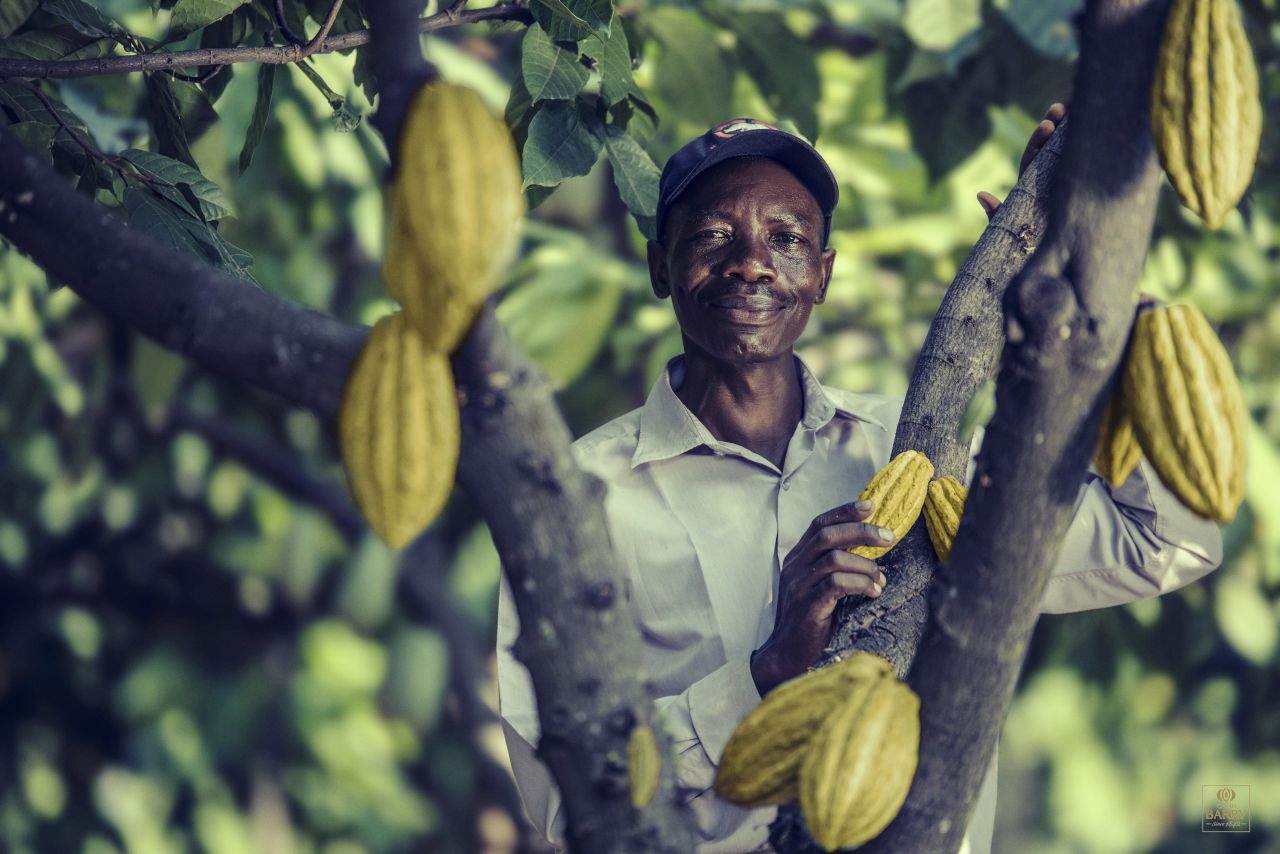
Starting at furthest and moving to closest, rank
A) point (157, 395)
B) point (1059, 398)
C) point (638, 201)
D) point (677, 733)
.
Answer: point (157, 395), point (638, 201), point (677, 733), point (1059, 398)

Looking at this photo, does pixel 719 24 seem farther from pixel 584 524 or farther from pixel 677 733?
pixel 584 524

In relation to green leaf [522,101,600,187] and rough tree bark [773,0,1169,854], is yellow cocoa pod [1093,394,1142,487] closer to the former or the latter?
rough tree bark [773,0,1169,854]

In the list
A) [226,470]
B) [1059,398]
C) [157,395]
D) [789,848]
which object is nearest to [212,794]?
[226,470]

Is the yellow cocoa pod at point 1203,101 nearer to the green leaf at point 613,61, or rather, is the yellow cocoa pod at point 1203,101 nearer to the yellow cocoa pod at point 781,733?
the yellow cocoa pod at point 781,733

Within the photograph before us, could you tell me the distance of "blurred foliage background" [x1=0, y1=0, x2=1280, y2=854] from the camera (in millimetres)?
3232

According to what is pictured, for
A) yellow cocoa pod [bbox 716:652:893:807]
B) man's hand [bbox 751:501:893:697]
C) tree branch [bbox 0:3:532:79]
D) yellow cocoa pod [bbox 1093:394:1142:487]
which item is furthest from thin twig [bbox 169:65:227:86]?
yellow cocoa pod [bbox 1093:394:1142:487]

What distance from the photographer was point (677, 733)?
5.56 ft

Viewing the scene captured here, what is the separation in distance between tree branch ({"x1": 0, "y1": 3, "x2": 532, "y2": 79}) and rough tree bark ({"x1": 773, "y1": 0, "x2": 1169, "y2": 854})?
0.78 metres

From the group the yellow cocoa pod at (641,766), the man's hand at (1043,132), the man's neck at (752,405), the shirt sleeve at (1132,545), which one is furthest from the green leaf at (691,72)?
the yellow cocoa pod at (641,766)

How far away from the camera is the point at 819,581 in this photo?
1469mm

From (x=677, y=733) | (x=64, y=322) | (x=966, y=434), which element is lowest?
(x=677, y=733)

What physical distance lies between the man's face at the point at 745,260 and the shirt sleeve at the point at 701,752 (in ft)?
1.82

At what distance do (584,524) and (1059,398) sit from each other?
36 cm

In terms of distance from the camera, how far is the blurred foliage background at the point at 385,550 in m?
3.23
